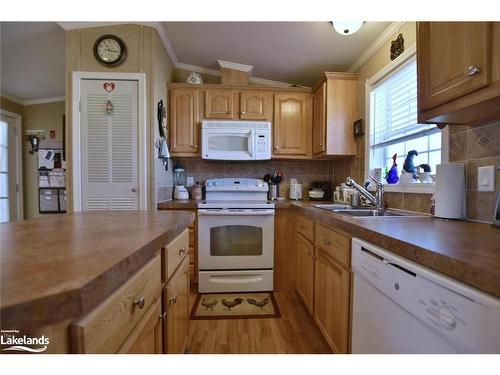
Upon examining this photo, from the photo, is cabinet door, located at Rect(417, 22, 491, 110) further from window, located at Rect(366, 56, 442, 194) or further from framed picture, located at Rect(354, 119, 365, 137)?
framed picture, located at Rect(354, 119, 365, 137)

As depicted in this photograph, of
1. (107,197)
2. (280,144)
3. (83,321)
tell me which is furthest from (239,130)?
(83,321)

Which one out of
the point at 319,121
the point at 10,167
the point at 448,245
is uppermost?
the point at 319,121

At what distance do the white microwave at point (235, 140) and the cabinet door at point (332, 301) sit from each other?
53.4 inches

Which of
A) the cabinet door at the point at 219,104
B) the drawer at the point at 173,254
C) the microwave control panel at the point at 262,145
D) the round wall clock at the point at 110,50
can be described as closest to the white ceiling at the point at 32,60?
the round wall clock at the point at 110,50

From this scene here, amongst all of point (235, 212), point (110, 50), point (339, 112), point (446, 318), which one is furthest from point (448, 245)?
point (110, 50)

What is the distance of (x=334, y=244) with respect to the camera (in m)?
1.38

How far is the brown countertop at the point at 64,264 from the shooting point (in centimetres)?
38

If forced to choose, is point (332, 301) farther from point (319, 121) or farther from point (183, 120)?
point (183, 120)

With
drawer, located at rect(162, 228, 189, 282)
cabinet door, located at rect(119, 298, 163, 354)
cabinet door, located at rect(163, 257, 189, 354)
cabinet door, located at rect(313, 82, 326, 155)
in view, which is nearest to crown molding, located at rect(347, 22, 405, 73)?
cabinet door, located at rect(313, 82, 326, 155)

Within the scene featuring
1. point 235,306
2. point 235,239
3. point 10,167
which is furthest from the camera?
point 10,167

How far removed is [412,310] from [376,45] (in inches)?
86.1

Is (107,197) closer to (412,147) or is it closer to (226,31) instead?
(226,31)

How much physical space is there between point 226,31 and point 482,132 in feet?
6.78

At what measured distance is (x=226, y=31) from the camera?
2.19 meters
